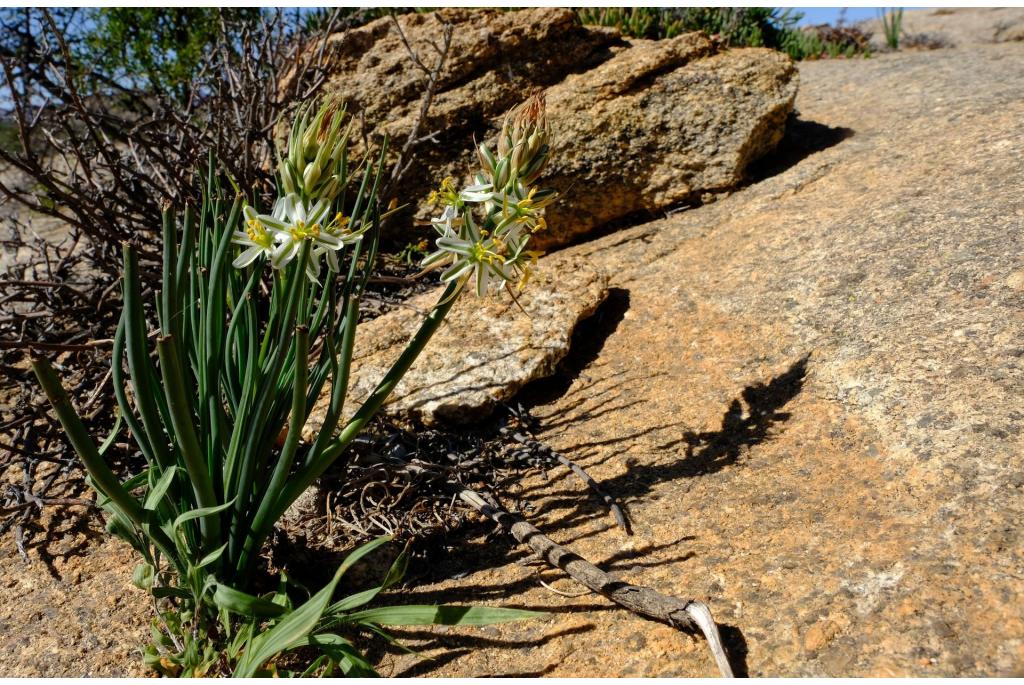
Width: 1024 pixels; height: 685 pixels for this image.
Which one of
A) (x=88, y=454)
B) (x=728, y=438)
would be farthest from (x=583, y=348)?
(x=88, y=454)

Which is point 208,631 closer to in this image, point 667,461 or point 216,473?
point 216,473

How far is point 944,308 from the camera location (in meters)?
3.08

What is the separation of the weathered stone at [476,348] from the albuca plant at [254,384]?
86cm

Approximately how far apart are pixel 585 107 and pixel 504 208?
281 cm

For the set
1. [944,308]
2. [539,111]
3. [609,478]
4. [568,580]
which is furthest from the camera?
[944,308]

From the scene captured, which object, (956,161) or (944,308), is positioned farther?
(956,161)

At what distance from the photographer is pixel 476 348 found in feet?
11.2

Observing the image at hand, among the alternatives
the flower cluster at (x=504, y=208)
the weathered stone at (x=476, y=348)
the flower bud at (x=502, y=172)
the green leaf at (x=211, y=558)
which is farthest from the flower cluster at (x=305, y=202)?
the weathered stone at (x=476, y=348)

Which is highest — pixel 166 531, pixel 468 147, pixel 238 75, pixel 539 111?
pixel 238 75

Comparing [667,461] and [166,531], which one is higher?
[166,531]

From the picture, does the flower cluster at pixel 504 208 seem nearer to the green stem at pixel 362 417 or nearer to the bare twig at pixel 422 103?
the green stem at pixel 362 417

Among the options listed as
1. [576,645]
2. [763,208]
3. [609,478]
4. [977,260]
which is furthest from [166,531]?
[763,208]

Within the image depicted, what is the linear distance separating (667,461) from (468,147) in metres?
2.50

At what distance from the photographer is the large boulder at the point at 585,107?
4566 mm
